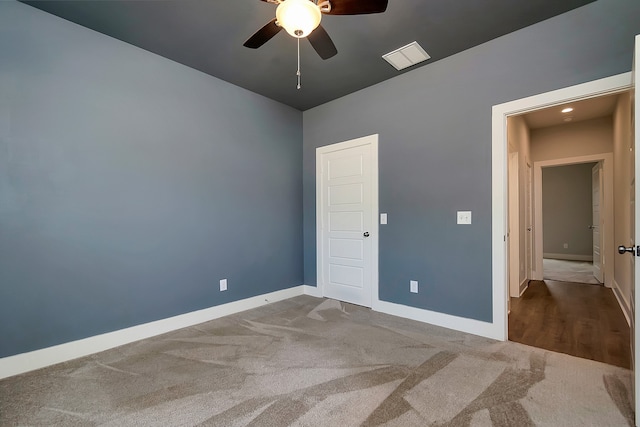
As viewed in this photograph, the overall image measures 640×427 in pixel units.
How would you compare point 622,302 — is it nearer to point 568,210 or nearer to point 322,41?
point 322,41

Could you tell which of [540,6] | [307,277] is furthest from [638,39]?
[307,277]

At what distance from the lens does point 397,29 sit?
2.50 m

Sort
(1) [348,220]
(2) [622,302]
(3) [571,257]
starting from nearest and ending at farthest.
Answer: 1. (2) [622,302]
2. (1) [348,220]
3. (3) [571,257]

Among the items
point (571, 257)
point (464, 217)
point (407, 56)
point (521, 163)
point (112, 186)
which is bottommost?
point (571, 257)

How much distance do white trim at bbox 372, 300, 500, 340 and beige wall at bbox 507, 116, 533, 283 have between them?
2.01 metres

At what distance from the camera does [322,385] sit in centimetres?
194

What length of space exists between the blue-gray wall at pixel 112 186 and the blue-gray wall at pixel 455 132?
1.60 meters

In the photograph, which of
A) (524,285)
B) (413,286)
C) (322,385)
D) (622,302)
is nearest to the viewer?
(322,385)

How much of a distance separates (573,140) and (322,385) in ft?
18.9

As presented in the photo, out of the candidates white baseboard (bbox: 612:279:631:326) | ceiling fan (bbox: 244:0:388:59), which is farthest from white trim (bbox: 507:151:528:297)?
ceiling fan (bbox: 244:0:388:59)

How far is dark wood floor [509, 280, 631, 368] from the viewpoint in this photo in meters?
2.47

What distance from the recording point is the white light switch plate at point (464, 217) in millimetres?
2848

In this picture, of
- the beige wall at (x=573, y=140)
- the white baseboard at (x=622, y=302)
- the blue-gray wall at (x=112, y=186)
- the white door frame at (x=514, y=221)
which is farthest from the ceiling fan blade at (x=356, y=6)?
the beige wall at (x=573, y=140)

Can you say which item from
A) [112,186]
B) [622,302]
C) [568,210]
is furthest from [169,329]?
[568,210]
